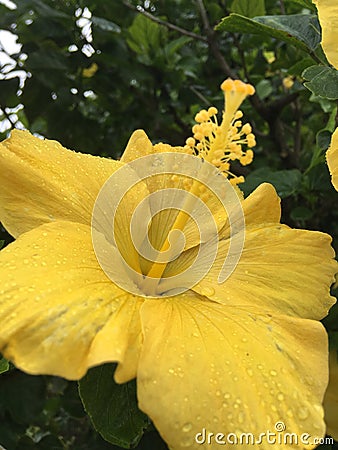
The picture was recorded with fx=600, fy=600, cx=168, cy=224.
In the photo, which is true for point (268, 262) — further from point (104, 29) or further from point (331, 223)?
point (104, 29)

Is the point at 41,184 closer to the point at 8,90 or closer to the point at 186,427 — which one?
the point at 186,427

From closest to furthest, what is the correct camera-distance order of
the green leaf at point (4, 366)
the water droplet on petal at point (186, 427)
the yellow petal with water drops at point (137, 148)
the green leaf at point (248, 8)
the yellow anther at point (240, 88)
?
the water droplet on petal at point (186, 427) → the green leaf at point (4, 366) → the yellow anther at point (240, 88) → the yellow petal with water drops at point (137, 148) → the green leaf at point (248, 8)

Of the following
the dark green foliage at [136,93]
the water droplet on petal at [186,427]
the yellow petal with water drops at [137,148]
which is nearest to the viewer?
the water droplet on petal at [186,427]

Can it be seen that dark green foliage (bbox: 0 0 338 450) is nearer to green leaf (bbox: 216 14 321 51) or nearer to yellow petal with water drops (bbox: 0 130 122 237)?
green leaf (bbox: 216 14 321 51)

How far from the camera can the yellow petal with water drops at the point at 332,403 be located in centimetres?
107

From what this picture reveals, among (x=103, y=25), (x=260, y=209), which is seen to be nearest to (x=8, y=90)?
(x=103, y=25)

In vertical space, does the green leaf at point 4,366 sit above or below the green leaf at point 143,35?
above

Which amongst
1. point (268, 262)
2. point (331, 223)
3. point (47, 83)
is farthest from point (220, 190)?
point (47, 83)

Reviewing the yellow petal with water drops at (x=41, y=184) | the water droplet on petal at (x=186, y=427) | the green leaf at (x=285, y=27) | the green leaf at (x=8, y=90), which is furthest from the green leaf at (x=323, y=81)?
the green leaf at (x=8, y=90)

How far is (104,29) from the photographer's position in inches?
74.6

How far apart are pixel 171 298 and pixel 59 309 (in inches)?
9.6

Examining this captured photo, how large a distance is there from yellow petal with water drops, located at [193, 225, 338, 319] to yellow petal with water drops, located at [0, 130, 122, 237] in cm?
26

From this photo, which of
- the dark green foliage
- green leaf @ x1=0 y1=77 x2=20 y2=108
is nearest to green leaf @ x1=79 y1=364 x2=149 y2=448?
the dark green foliage

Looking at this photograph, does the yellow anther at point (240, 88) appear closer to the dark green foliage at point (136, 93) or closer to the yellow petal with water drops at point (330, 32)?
the yellow petal with water drops at point (330, 32)
